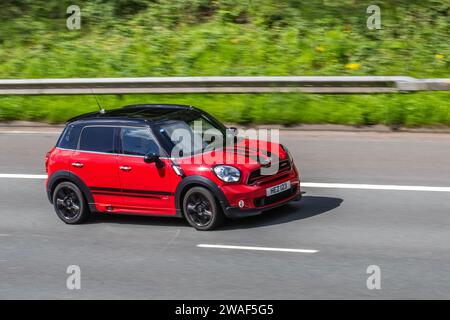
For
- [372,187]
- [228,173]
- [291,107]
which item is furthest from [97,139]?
[291,107]

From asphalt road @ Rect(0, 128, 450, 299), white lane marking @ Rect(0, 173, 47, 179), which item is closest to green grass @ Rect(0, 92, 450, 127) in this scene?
asphalt road @ Rect(0, 128, 450, 299)

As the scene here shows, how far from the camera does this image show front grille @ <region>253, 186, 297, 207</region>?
38.9 feet

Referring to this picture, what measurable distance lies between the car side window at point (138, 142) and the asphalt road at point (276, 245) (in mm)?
1080

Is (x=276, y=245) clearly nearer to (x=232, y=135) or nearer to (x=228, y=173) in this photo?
(x=228, y=173)

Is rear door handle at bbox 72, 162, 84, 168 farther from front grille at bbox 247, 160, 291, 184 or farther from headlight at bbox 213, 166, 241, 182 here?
front grille at bbox 247, 160, 291, 184

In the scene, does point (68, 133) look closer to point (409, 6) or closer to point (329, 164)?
point (329, 164)

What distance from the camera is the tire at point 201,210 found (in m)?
11.8

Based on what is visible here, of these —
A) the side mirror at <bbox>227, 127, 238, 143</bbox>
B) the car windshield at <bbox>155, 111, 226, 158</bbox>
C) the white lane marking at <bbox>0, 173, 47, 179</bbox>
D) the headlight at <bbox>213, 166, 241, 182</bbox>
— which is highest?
the car windshield at <bbox>155, 111, 226, 158</bbox>

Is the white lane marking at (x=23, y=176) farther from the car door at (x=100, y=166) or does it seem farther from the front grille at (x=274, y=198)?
the front grille at (x=274, y=198)

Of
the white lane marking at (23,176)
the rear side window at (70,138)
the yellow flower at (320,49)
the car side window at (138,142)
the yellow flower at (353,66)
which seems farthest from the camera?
the yellow flower at (320,49)

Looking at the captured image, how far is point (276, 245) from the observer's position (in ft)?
36.8

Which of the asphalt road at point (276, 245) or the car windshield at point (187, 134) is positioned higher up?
the car windshield at point (187, 134)

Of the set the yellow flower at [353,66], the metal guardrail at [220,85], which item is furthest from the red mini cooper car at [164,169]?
the yellow flower at [353,66]

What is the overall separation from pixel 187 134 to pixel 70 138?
1.84 metres
